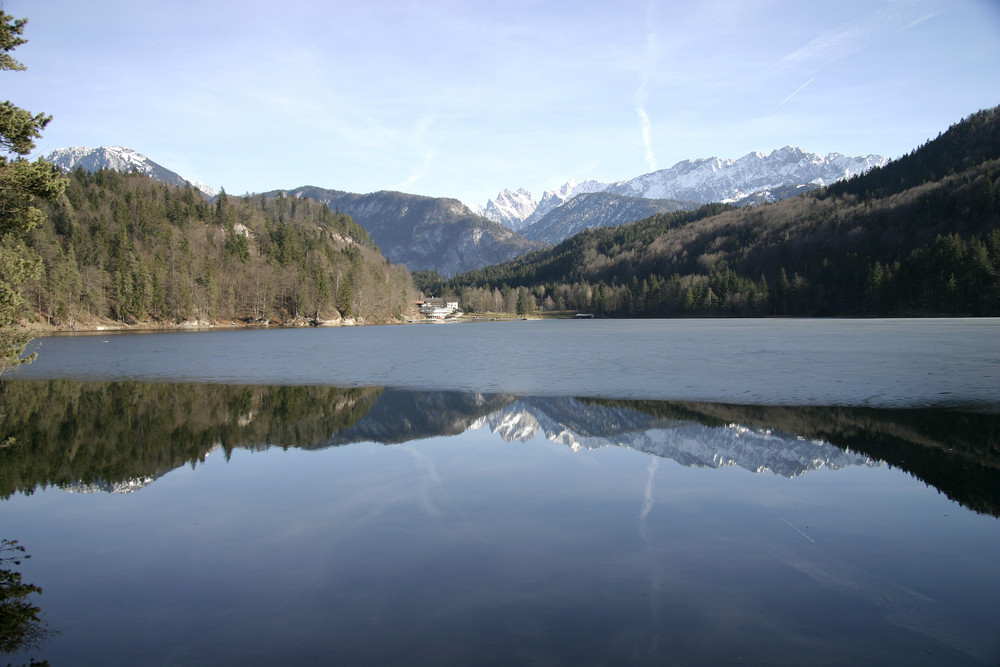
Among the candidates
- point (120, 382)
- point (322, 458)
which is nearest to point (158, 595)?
point (322, 458)

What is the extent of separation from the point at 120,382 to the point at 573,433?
2226 centimetres

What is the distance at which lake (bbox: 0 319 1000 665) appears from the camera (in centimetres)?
578

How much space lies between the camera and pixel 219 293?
10669cm

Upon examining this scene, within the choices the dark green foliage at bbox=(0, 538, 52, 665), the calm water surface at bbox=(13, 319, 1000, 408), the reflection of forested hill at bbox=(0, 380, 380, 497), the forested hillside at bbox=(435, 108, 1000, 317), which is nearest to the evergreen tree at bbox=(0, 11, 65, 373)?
the reflection of forested hill at bbox=(0, 380, 380, 497)

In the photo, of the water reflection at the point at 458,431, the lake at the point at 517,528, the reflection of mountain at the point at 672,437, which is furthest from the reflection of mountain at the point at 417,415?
the reflection of mountain at the point at 672,437

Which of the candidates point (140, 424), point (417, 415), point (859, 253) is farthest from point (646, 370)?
point (859, 253)

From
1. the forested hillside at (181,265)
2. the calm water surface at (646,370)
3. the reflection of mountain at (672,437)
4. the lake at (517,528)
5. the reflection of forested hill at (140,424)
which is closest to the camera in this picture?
the lake at (517,528)

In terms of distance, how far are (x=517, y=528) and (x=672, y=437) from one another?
709cm

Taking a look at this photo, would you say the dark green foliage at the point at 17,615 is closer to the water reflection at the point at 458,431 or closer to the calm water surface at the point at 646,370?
the water reflection at the point at 458,431

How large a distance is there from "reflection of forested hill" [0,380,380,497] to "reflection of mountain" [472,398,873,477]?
5598 mm

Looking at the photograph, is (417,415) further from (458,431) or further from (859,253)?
(859,253)

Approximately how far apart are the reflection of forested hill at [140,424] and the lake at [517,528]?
0.13m

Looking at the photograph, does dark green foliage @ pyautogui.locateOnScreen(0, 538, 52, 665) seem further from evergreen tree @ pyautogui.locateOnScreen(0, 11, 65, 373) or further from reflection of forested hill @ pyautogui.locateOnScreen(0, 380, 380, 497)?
evergreen tree @ pyautogui.locateOnScreen(0, 11, 65, 373)

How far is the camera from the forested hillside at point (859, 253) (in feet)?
313
